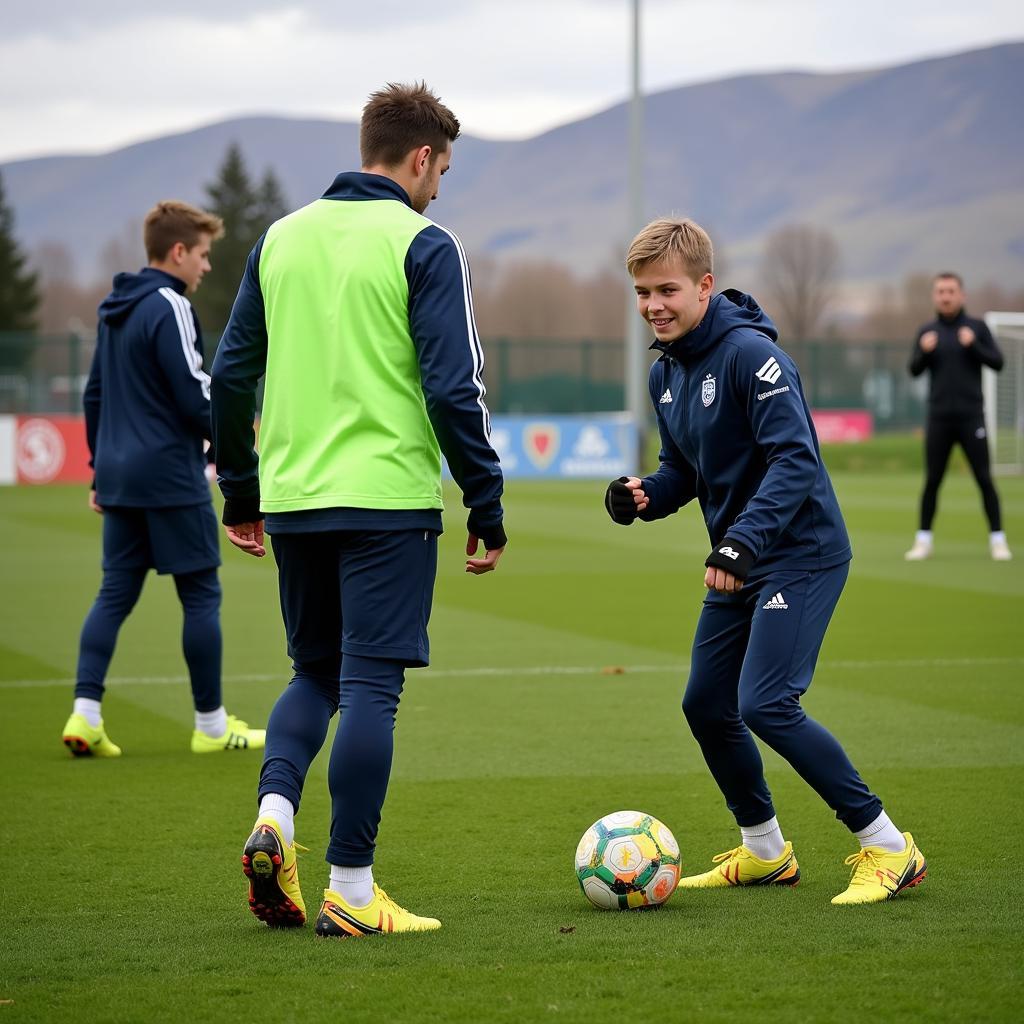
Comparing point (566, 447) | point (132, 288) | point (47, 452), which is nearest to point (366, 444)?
point (132, 288)

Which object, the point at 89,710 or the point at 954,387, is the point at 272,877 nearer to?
the point at 89,710

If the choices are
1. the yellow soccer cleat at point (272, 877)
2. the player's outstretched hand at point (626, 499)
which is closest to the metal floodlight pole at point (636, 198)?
the player's outstretched hand at point (626, 499)

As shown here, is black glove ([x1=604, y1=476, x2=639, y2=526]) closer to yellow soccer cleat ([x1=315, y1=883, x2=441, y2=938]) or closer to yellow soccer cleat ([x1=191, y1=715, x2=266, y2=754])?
yellow soccer cleat ([x1=315, y1=883, x2=441, y2=938])

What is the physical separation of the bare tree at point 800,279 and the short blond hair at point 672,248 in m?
119

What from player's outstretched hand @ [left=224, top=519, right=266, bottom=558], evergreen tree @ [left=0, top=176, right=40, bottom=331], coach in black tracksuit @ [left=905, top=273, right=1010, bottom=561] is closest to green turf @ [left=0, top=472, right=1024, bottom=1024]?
player's outstretched hand @ [left=224, top=519, right=266, bottom=558]

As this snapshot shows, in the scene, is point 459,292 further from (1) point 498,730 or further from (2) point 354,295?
(1) point 498,730

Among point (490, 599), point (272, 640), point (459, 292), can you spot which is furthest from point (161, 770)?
point (490, 599)

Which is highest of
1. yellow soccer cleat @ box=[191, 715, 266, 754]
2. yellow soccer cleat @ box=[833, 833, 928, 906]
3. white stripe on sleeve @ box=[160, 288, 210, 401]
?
white stripe on sleeve @ box=[160, 288, 210, 401]

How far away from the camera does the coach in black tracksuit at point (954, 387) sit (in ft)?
46.5

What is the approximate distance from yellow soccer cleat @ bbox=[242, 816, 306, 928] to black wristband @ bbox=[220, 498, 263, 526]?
0.89 metres

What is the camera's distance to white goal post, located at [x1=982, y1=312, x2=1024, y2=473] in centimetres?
3269

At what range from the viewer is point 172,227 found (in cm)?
696

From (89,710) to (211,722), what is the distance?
19.8 inches

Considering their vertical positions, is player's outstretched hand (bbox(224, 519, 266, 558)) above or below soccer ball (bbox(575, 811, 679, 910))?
above
